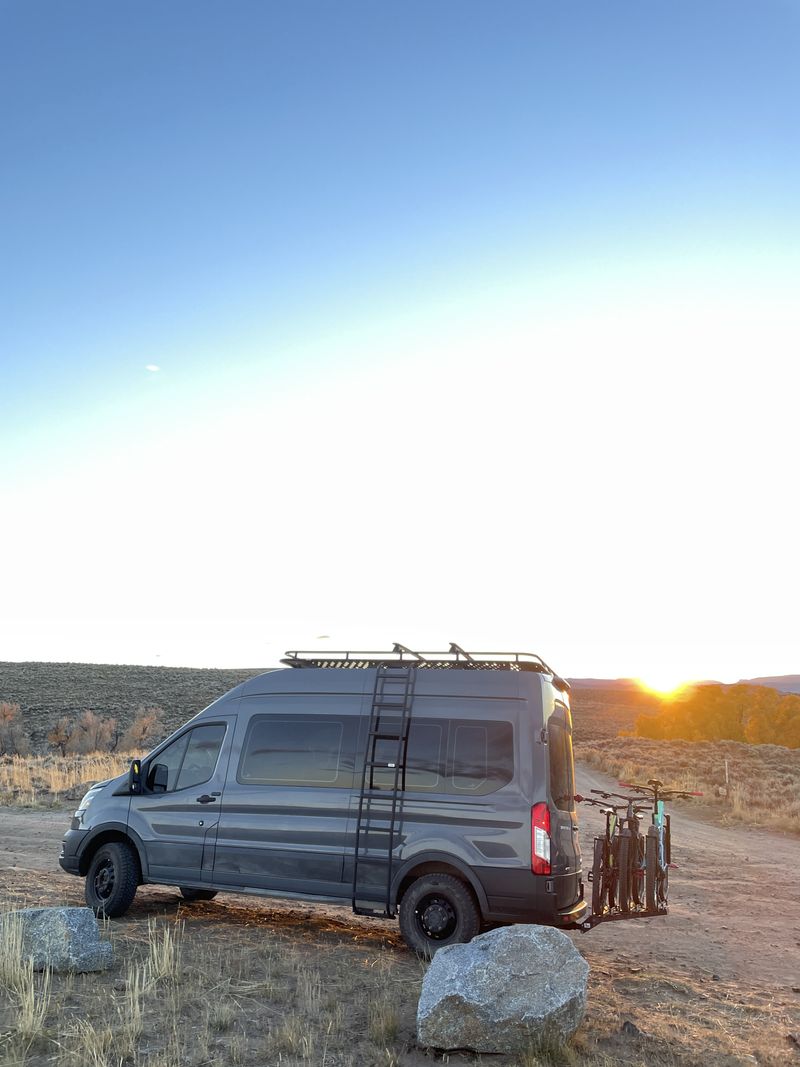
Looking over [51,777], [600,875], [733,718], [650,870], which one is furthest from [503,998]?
[733,718]

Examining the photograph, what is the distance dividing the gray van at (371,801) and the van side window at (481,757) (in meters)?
0.01

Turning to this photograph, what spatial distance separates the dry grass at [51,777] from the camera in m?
21.4

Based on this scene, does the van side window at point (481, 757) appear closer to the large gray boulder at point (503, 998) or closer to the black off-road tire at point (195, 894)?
the large gray boulder at point (503, 998)

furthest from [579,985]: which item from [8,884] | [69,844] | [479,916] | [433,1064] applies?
[8,884]

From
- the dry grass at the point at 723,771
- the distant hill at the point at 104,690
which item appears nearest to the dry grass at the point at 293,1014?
the dry grass at the point at 723,771

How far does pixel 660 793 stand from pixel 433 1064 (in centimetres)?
474

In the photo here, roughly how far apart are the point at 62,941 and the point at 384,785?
9.69 ft

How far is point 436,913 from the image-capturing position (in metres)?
8.28

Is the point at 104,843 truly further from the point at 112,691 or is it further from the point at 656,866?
the point at 112,691

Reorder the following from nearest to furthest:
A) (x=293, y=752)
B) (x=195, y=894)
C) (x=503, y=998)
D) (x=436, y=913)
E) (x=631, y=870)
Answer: (x=503, y=998), (x=436, y=913), (x=293, y=752), (x=631, y=870), (x=195, y=894)

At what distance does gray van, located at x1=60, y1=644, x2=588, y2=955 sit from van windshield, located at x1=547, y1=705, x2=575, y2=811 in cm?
3

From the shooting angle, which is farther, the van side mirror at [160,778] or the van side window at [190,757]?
the van side mirror at [160,778]

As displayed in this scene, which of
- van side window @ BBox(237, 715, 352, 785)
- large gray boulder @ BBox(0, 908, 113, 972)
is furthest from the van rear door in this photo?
large gray boulder @ BBox(0, 908, 113, 972)

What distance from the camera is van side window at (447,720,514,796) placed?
27.2 feet
